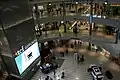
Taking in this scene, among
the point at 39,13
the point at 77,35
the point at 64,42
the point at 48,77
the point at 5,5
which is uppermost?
the point at 5,5

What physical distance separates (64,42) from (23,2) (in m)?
15.5

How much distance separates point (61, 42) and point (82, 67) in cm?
700

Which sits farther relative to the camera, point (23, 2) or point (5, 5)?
point (23, 2)

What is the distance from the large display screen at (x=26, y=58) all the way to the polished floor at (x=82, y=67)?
624 cm

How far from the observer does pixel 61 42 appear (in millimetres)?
25484

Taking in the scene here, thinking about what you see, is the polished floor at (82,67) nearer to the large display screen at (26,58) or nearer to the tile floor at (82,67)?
the tile floor at (82,67)

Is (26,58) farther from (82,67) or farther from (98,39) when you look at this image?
(98,39)

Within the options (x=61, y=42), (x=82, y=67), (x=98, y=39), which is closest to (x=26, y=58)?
(x=82, y=67)

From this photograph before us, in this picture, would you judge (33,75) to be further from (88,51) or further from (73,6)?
(73,6)

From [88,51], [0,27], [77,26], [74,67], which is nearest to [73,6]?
[77,26]

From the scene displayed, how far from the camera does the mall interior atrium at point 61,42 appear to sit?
1138cm

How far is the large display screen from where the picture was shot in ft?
40.4

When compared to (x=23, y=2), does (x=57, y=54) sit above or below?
below

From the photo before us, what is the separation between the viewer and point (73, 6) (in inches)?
912
